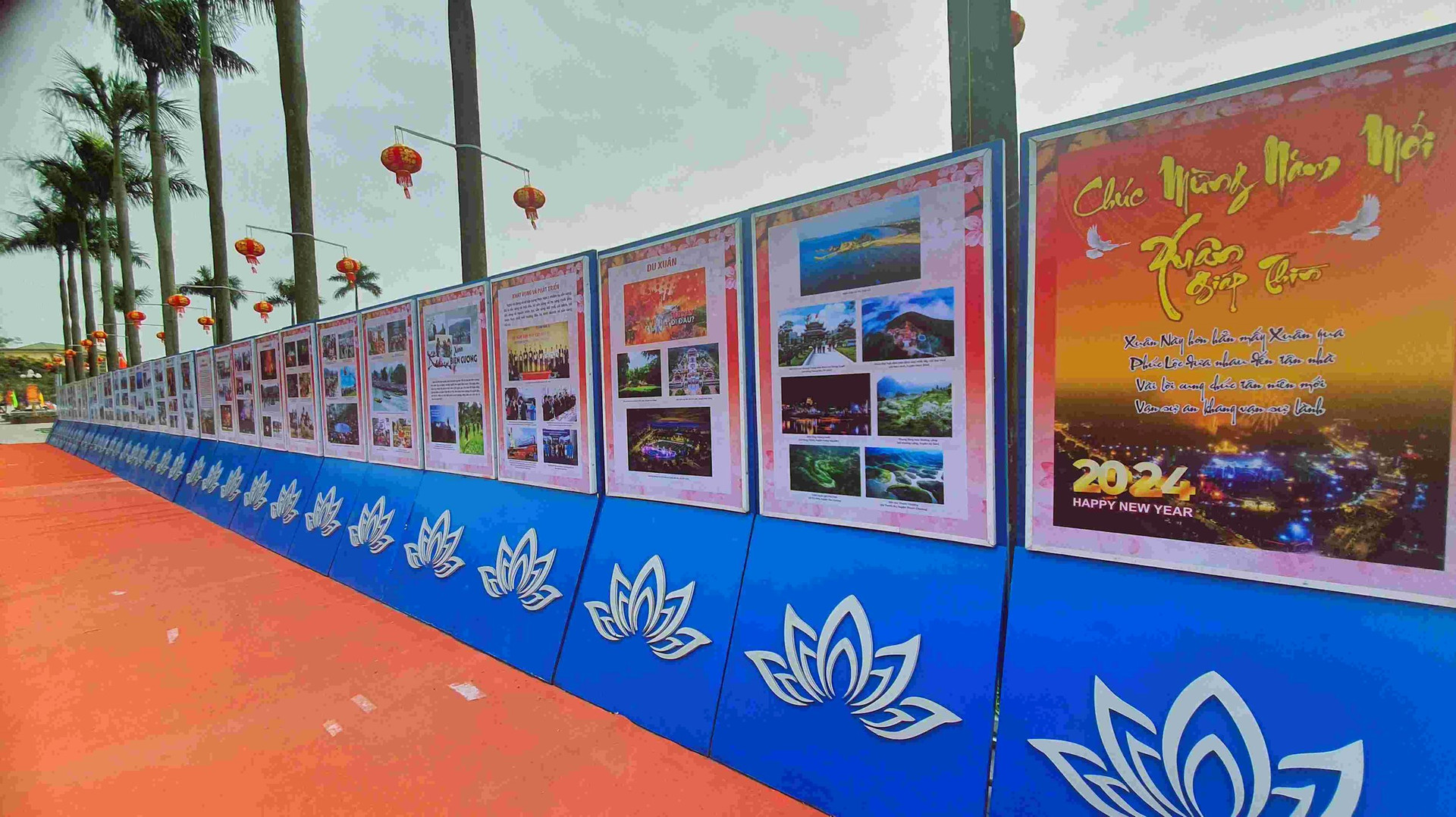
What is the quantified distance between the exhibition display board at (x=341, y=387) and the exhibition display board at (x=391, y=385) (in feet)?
0.44

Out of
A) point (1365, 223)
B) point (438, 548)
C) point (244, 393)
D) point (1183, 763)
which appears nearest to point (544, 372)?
point (438, 548)

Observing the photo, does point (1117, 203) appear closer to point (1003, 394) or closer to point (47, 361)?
point (1003, 394)

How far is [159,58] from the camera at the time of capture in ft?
43.8

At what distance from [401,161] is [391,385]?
2130 millimetres

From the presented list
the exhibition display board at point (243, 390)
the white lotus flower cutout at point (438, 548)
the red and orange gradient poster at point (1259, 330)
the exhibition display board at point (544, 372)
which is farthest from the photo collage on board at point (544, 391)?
the exhibition display board at point (243, 390)

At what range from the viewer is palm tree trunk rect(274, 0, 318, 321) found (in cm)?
739

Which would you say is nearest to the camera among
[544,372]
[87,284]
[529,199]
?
[544,372]

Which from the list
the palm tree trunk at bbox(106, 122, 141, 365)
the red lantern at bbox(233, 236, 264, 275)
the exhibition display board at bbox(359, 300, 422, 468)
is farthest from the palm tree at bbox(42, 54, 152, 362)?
the exhibition display board at bbox(359, 300, 422, 468)

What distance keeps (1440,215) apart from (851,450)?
140 centimetres

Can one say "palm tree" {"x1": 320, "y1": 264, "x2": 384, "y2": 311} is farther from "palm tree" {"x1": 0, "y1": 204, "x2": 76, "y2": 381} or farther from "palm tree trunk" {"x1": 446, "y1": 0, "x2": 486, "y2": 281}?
"palm tree trunk" {"x1": 446, "y1": 0, "x2": 486, "y2": 281}

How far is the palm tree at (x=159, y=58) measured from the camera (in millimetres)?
12391

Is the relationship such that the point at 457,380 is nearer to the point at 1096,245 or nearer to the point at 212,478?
the point at 1096,245

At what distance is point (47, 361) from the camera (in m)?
39.2

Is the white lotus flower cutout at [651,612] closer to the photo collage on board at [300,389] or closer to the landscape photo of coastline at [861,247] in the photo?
the landscape photo of coastline at [861,247]
